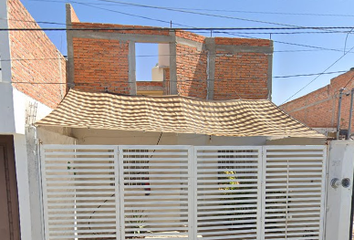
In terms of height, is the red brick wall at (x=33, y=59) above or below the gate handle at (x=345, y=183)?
above

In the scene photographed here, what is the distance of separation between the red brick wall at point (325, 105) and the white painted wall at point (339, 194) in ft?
26.1

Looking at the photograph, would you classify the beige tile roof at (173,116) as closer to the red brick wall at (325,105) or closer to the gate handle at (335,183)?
the gate handle at (335,183)

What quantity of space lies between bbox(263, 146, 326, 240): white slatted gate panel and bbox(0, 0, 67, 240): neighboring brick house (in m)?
4.36

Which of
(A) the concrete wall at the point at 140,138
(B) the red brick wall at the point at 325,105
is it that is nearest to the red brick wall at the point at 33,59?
(A) the concrete wall at the point at 140,138

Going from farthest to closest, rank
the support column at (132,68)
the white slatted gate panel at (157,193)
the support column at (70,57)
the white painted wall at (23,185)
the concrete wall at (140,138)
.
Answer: the support column at (132,68), the support column at (70,57), the concrete wall at (140,138), the white slatted gate panel at (157,193), the white painted wall at (23,185)

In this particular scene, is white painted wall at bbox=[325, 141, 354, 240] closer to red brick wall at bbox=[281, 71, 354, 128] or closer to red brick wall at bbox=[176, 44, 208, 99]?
red brick wall at bbox=[176, 44, 208, 99]

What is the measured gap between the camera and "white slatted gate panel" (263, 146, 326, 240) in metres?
3.23

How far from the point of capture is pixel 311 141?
4156 mm

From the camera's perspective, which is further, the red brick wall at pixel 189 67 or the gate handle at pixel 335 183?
the red brick wall at pixel 189 67

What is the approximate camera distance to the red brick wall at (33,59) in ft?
9.05

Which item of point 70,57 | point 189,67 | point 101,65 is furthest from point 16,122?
point 189,67

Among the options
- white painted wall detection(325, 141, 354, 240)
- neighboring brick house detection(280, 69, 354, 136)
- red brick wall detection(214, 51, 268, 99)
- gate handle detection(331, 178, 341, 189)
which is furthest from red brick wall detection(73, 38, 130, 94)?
neighboring brick house detection(280, 69, 354, 136)

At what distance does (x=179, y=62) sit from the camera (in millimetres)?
5375

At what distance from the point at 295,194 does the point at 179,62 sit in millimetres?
4628
